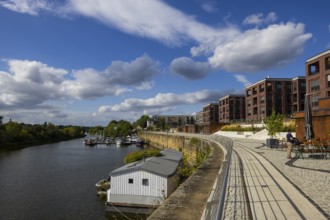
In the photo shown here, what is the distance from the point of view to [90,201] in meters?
25.7

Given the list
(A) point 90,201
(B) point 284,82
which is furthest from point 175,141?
(A) point 90,201

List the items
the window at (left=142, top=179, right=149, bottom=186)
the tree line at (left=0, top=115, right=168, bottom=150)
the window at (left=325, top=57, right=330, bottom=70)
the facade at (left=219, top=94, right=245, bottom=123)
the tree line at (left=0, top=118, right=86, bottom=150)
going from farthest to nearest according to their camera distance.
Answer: the facade at (left=219, top=94, right=245, bottom=123), the tree line at (left=0, top=115, right=168, bottom=150), the tree line at (left=0, top=118, right=86, bottom=150), the window at (left=325, top=57, right=330, bottom=70), the window at (left=142, top=179, right=149, bottom=186)

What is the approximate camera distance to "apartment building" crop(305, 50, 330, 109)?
47.3 meters

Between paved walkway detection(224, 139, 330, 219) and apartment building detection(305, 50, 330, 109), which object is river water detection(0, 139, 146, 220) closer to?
paved walkway detection(224, 139, 330, 219)

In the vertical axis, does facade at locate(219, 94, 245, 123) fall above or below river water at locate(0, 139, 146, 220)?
above

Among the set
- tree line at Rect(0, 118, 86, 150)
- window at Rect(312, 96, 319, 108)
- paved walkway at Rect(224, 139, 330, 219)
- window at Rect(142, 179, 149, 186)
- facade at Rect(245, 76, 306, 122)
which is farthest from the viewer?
tree line at Rect(0, 118, 86, 150)

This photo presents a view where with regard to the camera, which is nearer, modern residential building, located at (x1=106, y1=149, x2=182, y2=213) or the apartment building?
modern residential building, located at (x1=106, y1=149, x2=182, y2=213)

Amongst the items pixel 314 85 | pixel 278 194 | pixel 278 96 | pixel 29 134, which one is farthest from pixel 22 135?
pixel 278 194

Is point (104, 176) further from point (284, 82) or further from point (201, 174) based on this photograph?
point (284, 82)

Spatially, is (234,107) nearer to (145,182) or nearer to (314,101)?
(314,101)

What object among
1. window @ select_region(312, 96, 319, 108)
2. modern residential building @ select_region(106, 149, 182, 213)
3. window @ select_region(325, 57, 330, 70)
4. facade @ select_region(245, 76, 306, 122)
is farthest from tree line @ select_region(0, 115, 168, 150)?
window @ select_region(325, 57, 330, 70)

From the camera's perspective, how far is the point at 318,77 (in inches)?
1960

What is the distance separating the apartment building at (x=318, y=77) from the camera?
47.3m

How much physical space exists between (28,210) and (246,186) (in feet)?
64.6
